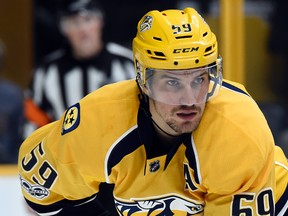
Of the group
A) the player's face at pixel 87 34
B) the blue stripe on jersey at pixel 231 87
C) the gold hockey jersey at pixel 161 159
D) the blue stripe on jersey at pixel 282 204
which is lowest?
the player's face at pixel 87 34

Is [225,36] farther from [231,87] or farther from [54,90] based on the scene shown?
[231,87]

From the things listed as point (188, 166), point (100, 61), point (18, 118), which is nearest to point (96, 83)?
point (100, 61)

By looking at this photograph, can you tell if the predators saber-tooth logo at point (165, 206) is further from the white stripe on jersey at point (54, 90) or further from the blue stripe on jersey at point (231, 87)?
the white stripe on jersey at point (54, 90)

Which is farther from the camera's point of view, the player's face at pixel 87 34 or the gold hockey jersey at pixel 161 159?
the player's face at pixel 87 34

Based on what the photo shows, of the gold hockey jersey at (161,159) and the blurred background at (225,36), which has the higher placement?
the gold hockey jersey at (161,159)

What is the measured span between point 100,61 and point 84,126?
1.53m

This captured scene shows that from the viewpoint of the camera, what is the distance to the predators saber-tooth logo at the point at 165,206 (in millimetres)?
2498

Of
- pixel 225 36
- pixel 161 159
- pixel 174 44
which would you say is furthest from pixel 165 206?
Result: pixel 225 36

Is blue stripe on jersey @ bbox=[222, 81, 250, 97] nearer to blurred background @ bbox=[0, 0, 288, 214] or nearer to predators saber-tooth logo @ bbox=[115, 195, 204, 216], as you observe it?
predators saber-tooth logo @ bbox=[115, 195, 204, 216]

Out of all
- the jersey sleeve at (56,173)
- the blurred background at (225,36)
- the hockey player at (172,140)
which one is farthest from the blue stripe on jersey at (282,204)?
the blurred background at (225,36)

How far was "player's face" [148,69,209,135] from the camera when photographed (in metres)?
2.36

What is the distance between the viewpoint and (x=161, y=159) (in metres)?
2.45

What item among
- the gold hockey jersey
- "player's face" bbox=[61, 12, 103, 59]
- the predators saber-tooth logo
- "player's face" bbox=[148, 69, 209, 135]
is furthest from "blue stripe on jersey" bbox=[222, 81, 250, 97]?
"player's face" bbox=[61, 12, 103, 59]

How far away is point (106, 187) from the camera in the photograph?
2662 millimetres
